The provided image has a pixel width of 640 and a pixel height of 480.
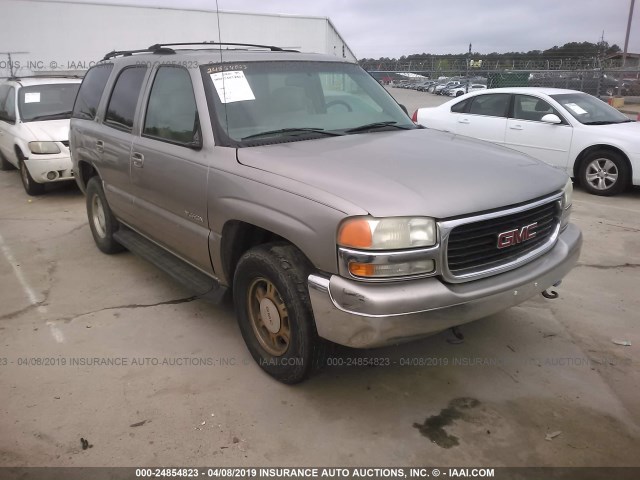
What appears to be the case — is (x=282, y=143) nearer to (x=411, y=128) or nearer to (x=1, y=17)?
(x=411, y=128)

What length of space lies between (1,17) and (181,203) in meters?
16.0

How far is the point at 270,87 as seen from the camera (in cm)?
347

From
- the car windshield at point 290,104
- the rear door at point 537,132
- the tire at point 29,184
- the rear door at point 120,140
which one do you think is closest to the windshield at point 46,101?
the tire at point 29,184

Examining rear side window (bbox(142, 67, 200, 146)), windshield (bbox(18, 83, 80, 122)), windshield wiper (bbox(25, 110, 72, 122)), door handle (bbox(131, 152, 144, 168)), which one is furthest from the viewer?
windshield (bbox(18, 83, 80, 122))

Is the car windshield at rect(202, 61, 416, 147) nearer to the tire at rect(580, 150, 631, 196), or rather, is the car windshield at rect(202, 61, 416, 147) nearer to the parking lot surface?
the parking lot surface

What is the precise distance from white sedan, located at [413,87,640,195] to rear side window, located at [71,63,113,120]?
19.9ft

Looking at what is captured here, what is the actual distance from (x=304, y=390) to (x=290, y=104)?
1853mm

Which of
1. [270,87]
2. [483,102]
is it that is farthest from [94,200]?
[483,102]

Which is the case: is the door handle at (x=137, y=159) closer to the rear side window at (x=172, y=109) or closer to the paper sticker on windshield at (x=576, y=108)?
the rear side window at (x=172, y=109)

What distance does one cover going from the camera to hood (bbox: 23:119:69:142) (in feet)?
24.9

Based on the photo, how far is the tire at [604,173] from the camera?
24.4 feet

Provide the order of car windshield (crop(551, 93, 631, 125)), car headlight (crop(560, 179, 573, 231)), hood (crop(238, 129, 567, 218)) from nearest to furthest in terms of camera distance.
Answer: hood (crop(238, 129, 567, 218)) < car headlight (crop(560, 179, 573, 231)) < car windshield (crop(551, 93, 631, 125))

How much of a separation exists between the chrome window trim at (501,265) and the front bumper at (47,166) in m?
6.75

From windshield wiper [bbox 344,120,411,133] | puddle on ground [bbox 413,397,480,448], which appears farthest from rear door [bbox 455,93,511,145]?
puddle on ground [bbox 413,397,480,448]
